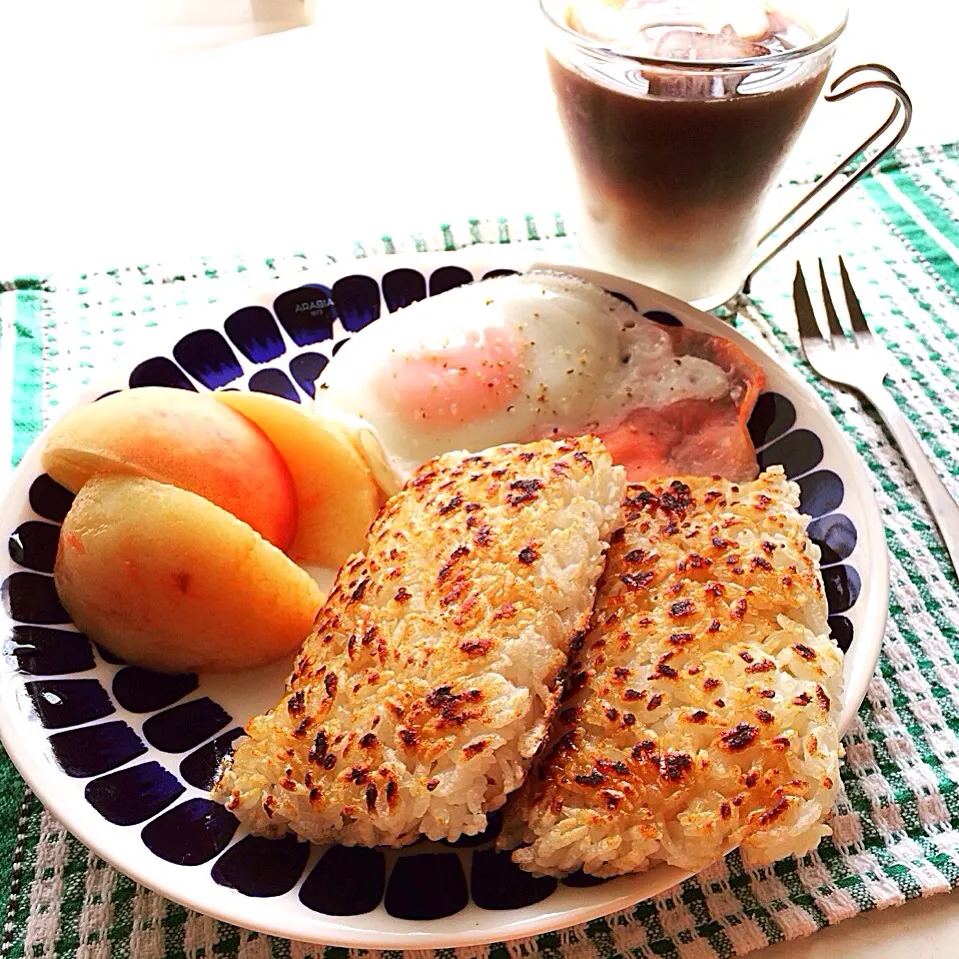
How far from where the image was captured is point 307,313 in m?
1.86

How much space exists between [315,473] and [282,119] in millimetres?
1653

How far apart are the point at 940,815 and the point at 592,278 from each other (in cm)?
106

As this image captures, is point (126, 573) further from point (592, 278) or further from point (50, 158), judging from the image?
point (50, 158)

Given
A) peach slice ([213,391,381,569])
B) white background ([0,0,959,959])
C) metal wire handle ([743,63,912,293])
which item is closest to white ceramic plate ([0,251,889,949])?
peach slice ([213,391,381,569])

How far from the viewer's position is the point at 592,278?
1879 millimetres

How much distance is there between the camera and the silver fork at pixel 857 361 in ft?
5.66

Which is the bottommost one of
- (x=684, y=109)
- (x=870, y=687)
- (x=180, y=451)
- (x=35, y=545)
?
(x=870, y=687)

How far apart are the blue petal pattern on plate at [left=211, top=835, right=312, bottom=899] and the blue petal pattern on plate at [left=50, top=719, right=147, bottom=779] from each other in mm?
202

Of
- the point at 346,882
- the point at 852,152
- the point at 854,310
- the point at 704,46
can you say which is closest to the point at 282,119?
the point at 704,46

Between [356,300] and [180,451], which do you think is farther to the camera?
[356,300]

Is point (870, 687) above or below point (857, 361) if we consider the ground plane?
below

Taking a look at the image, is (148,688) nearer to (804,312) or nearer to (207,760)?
(207,760)

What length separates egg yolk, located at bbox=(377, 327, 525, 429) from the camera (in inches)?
67.2

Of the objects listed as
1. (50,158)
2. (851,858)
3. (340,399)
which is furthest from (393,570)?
(50,158)
